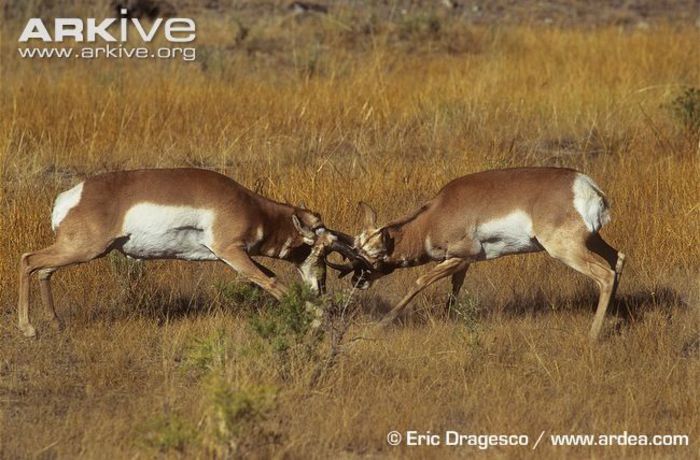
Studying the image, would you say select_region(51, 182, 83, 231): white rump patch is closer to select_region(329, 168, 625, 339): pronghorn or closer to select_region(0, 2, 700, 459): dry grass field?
select_region(0, 2, 700, 459): dry grass field

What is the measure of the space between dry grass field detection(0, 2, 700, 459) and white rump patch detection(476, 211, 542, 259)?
16.6 inches

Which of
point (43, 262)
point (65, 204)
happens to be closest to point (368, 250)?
point (65, 204)

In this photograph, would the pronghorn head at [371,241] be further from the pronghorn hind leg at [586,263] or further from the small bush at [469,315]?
the pronghorn hind leg at [586,263]

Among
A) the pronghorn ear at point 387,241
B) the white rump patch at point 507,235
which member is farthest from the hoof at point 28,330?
the white rump patch at point 507,235

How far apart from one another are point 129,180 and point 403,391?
6.94ft

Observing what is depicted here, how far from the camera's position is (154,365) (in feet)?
23.1

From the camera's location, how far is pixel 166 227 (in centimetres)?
728

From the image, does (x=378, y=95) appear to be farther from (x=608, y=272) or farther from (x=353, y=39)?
(x=608, y=272)

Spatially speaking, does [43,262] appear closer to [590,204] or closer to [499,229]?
[499,229]

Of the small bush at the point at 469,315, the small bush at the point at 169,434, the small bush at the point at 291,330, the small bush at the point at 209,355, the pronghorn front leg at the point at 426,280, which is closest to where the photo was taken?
the small bush at the point at 169,434

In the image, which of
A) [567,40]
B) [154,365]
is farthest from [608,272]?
[567,40]

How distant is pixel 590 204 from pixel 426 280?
43.4 inches

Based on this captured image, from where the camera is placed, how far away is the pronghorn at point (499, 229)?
7.31 meters

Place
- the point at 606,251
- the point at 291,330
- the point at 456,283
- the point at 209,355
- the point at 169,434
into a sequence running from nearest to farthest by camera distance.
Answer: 1. the point at 169,434
2. the point at 209,355
3. the point at 291,330
4. the point at 606,251
5. the point at 456,283
